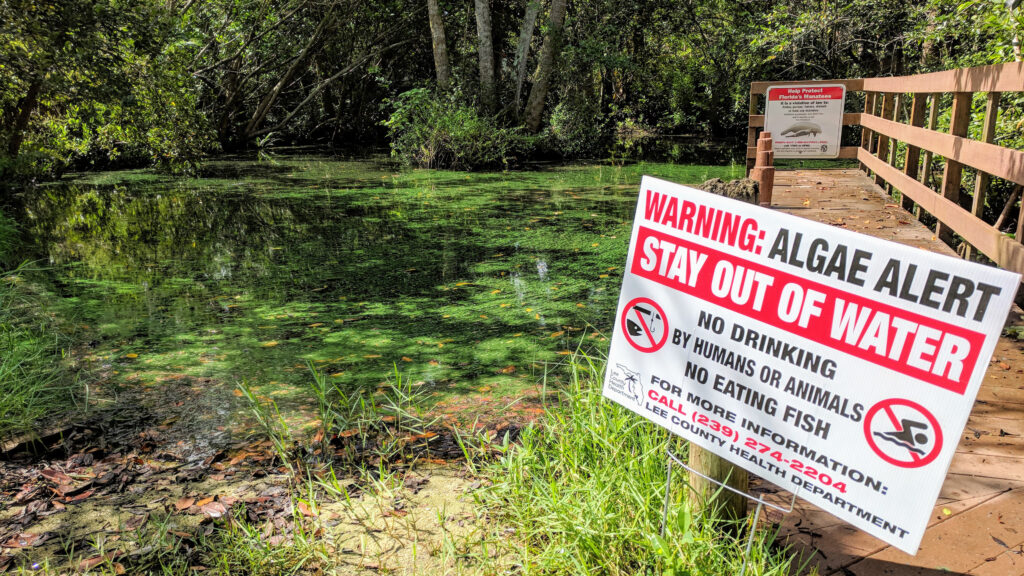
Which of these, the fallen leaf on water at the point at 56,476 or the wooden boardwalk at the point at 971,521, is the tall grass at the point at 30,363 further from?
the wooden boardwalk at the point at 971,521

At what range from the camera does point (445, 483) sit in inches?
120

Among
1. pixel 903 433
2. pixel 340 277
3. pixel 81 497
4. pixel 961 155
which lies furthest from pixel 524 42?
pixel 903 433

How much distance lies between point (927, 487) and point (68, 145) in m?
14.7

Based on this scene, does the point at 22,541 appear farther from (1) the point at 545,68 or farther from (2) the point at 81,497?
(1) the point at 545,68

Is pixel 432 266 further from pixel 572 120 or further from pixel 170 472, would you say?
pixel 572 120

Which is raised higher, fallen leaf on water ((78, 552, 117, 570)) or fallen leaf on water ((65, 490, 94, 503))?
fallen leaf on water ((78, 552, 117, 570))

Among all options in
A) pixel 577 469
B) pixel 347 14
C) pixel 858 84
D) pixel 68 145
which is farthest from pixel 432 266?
pixel 347 14

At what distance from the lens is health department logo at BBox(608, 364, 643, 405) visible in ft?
7.05

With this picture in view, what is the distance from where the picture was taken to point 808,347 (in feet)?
5.69

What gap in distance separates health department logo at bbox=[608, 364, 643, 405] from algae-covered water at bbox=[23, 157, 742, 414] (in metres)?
1.01

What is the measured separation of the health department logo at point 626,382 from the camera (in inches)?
84.6

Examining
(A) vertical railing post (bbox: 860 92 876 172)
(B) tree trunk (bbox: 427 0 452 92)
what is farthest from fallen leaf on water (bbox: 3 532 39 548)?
(B) tree trunk (bbox: 427 0 452 92)

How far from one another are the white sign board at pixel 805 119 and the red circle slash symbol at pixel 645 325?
6.24m

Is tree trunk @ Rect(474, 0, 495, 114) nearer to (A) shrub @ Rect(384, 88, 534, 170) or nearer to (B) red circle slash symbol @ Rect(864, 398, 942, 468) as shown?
(A) shrub @ Rect(384, 88, 534, 170)
